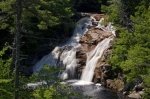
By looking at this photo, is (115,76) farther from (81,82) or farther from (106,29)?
(106,29)

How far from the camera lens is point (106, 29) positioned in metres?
47.3

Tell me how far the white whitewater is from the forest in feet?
2.65

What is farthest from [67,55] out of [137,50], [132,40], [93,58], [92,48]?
[137,50]

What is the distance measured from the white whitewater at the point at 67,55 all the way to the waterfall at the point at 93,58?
140 cm

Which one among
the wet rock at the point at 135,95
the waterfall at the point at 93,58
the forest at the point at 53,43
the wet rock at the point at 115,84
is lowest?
the wet rock at the point at 135,95

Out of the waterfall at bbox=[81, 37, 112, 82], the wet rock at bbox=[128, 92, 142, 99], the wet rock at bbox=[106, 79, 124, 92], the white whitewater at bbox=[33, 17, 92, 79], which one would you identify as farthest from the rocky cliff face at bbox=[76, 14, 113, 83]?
the wet rock at bbox=[128, 92, 142, 99]

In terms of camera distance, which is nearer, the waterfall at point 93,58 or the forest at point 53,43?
the forest at point 53,43

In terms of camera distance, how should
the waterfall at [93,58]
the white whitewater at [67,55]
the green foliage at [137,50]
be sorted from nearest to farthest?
1. the green foliage at [137,50]
2. the waterfall at [93,58]
3. the white whitewater at [67,55]

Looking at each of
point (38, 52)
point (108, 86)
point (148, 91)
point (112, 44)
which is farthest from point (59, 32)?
point (148, 91)

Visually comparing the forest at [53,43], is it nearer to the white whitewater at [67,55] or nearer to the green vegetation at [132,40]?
the green vegetation at [132,40]

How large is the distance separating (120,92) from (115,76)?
2.90 metres

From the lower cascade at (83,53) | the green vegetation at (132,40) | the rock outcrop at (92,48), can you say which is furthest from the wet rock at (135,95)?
the rock outcrop at (92,48)

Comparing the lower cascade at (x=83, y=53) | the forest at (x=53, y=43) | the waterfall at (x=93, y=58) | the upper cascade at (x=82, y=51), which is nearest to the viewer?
the forest at (x=53, y=43)

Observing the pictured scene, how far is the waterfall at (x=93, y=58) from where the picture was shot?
137ft
